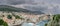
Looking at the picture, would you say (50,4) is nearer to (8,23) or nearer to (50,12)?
(50,12)

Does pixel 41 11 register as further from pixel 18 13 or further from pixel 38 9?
pixel 18 13

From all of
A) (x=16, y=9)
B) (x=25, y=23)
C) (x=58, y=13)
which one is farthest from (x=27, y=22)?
(x=58, y=13)

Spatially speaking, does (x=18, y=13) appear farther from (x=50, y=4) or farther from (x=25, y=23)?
(x=50, y=4)

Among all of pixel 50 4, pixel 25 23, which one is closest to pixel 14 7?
pixel 25 23

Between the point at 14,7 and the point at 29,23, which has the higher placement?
the point at 14,7

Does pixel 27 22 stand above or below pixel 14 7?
below

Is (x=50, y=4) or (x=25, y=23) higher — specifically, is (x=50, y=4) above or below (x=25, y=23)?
above

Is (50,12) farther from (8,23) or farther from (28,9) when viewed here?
(8,23)
